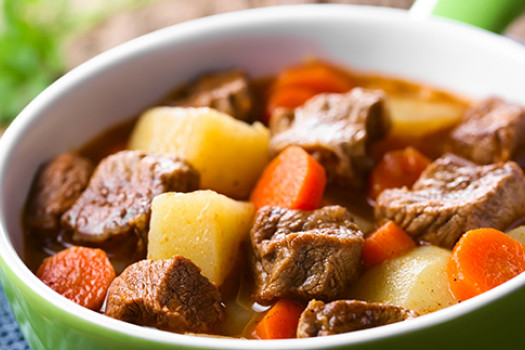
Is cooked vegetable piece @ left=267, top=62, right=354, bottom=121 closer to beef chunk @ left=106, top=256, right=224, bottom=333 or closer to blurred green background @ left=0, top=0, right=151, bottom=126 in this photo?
beef chunk @ left=106, top=256, right=224, bottom=333

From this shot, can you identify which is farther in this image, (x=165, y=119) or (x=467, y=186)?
(x=165, y=119)

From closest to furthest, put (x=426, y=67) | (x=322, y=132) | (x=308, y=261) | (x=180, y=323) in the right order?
(x=180, y=323), (x=308, y=261), (x=322, y=132), (x=426, y=67)

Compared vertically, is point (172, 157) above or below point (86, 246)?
above

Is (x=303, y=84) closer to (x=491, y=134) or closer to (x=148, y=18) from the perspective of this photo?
(x=491, y=134)

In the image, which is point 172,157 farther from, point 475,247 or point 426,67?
point 426,67

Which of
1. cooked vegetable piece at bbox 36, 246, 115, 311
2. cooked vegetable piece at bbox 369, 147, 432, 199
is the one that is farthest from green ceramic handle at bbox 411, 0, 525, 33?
cooked vegetable piece at bbox 36, 246, 115, 311

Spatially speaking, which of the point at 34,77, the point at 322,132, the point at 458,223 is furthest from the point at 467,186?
the point at 34,77

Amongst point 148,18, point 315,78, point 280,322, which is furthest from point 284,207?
point 148,18
